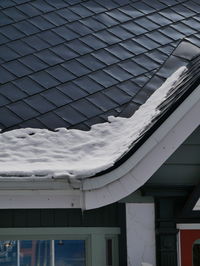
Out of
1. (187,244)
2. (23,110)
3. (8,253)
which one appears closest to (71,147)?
(23,110)

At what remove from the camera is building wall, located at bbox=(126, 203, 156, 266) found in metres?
5.62

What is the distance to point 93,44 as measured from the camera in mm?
7324

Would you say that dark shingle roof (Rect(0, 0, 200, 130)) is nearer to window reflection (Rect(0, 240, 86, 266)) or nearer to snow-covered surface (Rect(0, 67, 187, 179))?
snow-covered surface (Rect(0, 67, 187, 179))

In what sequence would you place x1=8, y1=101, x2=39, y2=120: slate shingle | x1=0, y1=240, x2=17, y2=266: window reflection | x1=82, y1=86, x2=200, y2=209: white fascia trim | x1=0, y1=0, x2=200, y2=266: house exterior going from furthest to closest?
x1=8, y1=101, x2=39, y2=120: slate shingle < x1=0, y1=240, x2=17, y2=266: window reflection < x1=0, y1=0, x2=200, y2=266: house exterior < x1=82, y1=86, x2=200, y2=209: white fascia trim

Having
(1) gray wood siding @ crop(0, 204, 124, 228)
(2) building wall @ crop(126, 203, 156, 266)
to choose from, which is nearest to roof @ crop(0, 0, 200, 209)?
(1) gray wood siding @ crop(0, 204, 124, 228)

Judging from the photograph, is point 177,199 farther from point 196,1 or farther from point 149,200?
point 196,1

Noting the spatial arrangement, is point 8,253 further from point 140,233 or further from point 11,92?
point 11,92

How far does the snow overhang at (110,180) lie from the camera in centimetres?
501

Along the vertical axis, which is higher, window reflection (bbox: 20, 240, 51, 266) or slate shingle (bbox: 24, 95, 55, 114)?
slate shingle (bbox: 24, 95, 55, 114)

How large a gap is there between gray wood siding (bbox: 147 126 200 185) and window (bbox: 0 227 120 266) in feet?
1.92

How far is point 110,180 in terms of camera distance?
498cm

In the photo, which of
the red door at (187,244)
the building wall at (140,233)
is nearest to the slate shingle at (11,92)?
the building wall at (140,233)

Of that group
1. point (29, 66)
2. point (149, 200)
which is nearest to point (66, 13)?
point (29, 66)

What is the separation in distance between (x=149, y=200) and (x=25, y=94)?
5.22 ft
